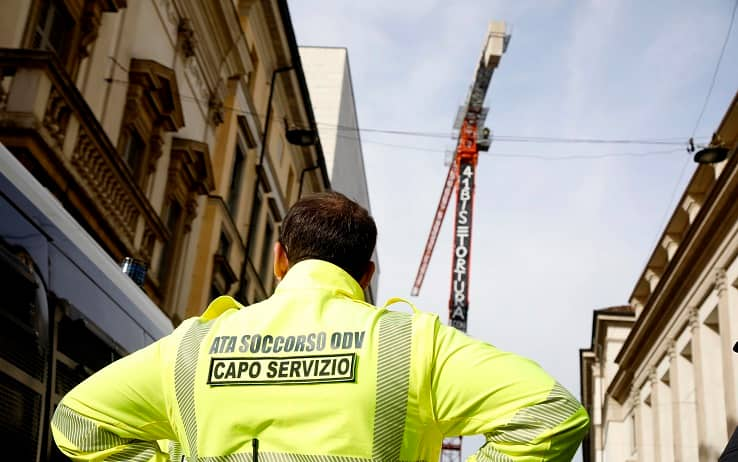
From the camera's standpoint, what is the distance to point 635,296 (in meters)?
37.8

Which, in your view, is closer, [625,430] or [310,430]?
[310,430]

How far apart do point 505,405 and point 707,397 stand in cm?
2328

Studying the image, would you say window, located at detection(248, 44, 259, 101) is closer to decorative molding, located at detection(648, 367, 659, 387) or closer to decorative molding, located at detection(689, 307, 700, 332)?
decorative molding, located at detection(689, 307, 700, 332)

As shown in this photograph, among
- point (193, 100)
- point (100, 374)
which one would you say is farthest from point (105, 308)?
point (193, 100)

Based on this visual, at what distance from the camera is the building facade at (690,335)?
2139cm

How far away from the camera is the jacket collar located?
217 cm

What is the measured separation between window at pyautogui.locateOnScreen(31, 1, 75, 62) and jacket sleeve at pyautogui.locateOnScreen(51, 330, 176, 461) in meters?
11.1

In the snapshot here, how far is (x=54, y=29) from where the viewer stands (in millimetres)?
13164

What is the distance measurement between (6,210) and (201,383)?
8.38 ft

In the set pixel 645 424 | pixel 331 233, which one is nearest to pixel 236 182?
pixel 645 424

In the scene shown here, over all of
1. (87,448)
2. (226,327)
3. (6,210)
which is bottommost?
(87,448)

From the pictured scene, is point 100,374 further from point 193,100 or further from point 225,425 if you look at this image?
point 193,100

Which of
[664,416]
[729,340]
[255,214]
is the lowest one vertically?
[729,340]

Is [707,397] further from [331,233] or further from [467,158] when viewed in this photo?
[467,158]
